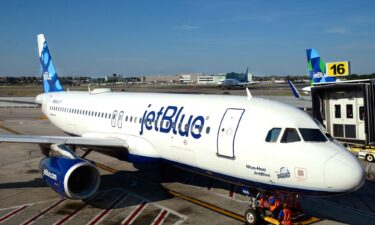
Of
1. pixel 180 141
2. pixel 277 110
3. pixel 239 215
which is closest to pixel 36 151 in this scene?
pixel 180 141

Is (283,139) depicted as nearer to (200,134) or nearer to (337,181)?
(337,181)

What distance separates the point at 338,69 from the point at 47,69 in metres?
27.6

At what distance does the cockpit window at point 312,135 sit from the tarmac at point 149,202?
3.04 metres

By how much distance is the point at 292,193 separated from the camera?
9.93 meters

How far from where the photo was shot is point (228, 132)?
454 inches

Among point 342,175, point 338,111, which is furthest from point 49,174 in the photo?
point 338,111

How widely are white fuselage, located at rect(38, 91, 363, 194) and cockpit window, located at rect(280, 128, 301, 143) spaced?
0.33 feet

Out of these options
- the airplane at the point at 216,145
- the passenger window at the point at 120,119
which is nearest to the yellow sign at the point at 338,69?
the airplane at the point at 216,145

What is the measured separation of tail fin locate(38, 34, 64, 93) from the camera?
92.0 feet

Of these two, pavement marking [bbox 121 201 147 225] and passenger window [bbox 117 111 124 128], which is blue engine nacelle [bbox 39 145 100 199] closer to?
pavement marking [bbox 121 201 147 225]

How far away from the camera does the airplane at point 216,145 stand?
31.1 ft

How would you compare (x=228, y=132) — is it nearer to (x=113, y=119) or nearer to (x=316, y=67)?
(x=113, y=119)

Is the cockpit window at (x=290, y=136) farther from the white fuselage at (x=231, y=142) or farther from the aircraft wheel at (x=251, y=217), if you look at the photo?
the aircraft wheel at (x=251, y=217)

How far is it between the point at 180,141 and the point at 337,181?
5.74m
